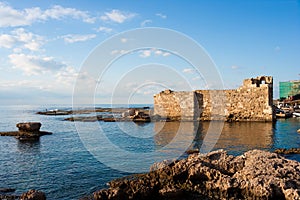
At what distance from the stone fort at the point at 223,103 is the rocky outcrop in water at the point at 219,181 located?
86.5 ft

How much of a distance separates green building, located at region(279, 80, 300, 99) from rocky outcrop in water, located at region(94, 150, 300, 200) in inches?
2812

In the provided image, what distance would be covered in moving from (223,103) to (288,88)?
47.0 meters

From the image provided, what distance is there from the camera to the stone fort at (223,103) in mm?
36219

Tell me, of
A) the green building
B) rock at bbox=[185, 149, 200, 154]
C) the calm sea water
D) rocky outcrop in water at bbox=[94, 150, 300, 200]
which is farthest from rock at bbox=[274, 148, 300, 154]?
the green building

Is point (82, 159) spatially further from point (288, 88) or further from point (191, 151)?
Result: point (288, 88)

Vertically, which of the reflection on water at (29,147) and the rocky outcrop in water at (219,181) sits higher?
the rocky outcrop in water at (219,181)

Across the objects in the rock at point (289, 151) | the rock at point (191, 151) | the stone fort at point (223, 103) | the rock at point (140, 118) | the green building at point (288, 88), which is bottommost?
the rock at point (191, 151)

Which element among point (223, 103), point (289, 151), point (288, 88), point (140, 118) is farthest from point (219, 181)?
point (288, 88)

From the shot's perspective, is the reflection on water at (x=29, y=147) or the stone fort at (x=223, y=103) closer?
the reflection on water at (x=29, y=147)

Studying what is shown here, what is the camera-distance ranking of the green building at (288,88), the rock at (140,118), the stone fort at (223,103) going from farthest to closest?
the green building at (288,88), the rock at (140,118), the stone fort at (223,103)

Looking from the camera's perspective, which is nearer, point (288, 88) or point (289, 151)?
point (289, 151)

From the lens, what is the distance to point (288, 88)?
250 ft

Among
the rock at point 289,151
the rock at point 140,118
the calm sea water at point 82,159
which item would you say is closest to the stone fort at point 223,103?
the rock at point 140,118

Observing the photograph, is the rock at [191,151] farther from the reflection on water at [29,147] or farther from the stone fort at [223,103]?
the stone fort at [223,103]
